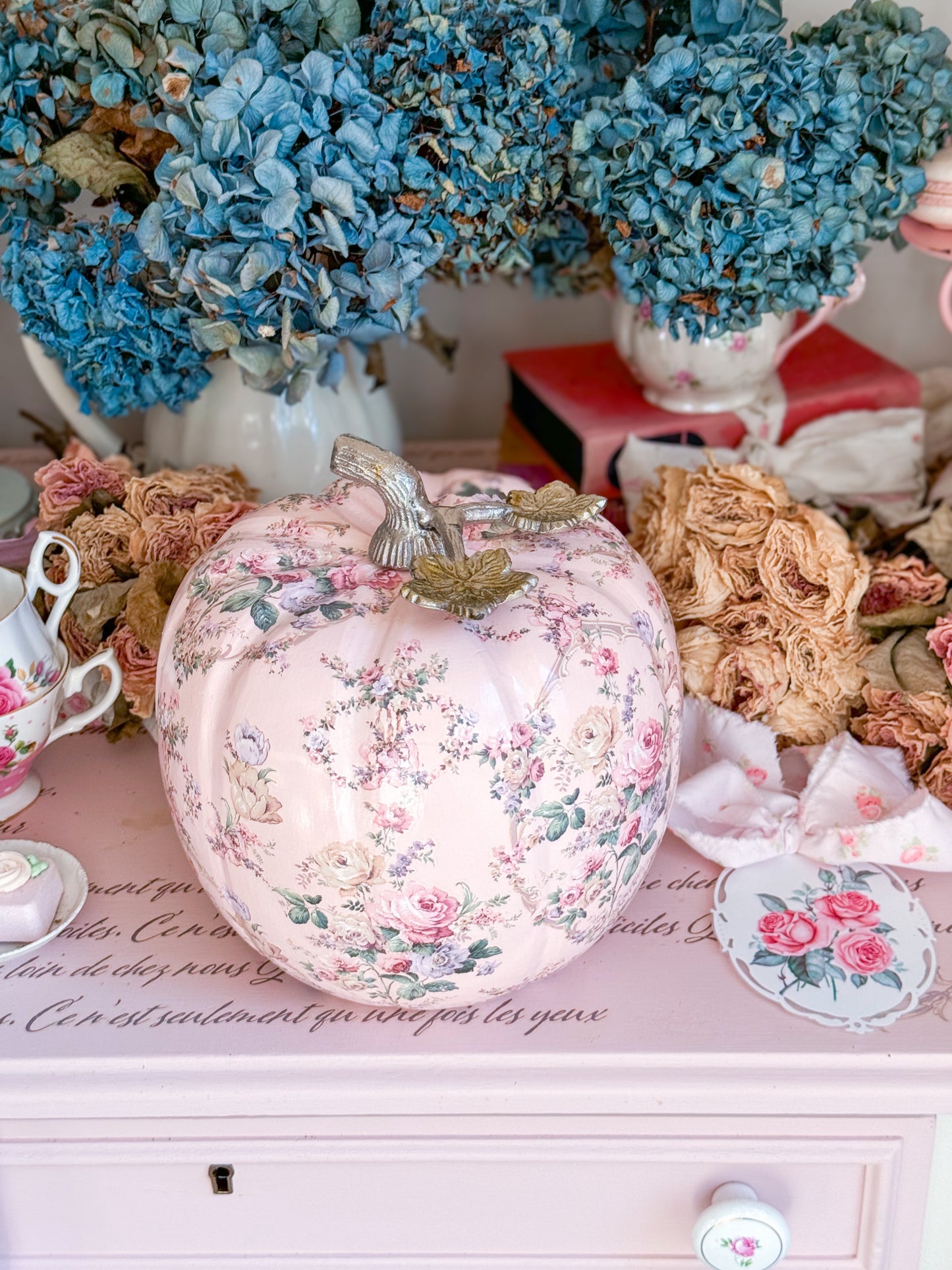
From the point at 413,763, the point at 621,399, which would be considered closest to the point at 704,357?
the point at 621,399

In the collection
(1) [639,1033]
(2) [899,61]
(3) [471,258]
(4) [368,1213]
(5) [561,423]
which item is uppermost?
(2) [899,61]

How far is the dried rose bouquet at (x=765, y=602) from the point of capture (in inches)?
28.5

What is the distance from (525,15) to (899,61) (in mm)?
214

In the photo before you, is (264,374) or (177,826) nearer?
(177,826)

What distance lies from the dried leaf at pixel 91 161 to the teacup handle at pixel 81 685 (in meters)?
0.27

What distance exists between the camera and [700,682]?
755mm

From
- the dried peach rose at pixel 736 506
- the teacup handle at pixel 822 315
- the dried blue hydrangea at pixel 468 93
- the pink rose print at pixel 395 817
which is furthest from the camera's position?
the teacup handle at pixel 822 315

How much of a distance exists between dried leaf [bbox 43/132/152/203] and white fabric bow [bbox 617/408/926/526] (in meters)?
0.41

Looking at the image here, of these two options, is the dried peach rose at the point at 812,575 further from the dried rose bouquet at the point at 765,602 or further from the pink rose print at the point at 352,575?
the pink rose print at the point at 352,575

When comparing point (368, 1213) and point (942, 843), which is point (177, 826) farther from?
point (942, 843)

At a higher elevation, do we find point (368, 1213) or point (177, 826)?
point (177, 826)

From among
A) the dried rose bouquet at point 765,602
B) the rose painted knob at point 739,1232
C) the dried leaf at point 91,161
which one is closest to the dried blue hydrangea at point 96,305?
the dried leaf at point 91,161

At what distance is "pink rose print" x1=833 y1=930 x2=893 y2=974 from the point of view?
0.64m

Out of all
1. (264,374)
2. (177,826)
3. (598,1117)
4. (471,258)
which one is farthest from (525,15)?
(598,1117)
